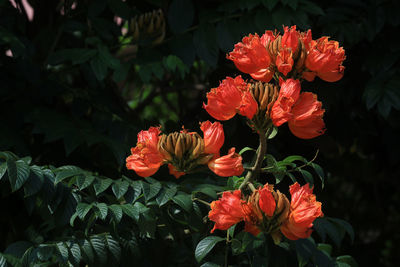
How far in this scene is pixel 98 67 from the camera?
8.57 ft

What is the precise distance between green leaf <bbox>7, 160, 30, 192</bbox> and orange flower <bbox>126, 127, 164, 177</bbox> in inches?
16.0

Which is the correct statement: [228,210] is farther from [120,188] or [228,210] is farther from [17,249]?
[17,249]

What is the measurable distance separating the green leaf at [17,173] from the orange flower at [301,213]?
0.86 meters

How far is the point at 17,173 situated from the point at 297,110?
928 mm

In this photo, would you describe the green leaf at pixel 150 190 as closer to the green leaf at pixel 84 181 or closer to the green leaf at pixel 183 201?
the green leaf at pixel 183 201

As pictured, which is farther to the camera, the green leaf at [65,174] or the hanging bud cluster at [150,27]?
the hanging bud cluster at [150,27]

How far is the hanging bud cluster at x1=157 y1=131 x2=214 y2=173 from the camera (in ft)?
4.92

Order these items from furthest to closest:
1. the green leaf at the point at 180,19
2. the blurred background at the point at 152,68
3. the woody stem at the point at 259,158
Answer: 1. the green leaf at the point at 180,19
2. the blurred background at the point at 152,68
3. the woody stem at the point at 259,158

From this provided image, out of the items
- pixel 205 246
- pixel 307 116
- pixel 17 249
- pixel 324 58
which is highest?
pixel 324 58

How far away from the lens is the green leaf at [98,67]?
2.57 m

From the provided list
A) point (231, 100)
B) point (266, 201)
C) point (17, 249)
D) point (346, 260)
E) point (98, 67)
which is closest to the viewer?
point (266, 201)

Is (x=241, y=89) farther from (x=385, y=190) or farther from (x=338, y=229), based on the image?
(x=385, y=190)

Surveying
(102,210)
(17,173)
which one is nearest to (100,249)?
(102,210)

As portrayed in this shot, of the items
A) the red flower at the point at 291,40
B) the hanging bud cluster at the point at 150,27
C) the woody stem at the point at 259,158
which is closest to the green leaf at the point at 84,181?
the woody stem at the point at 259,158
